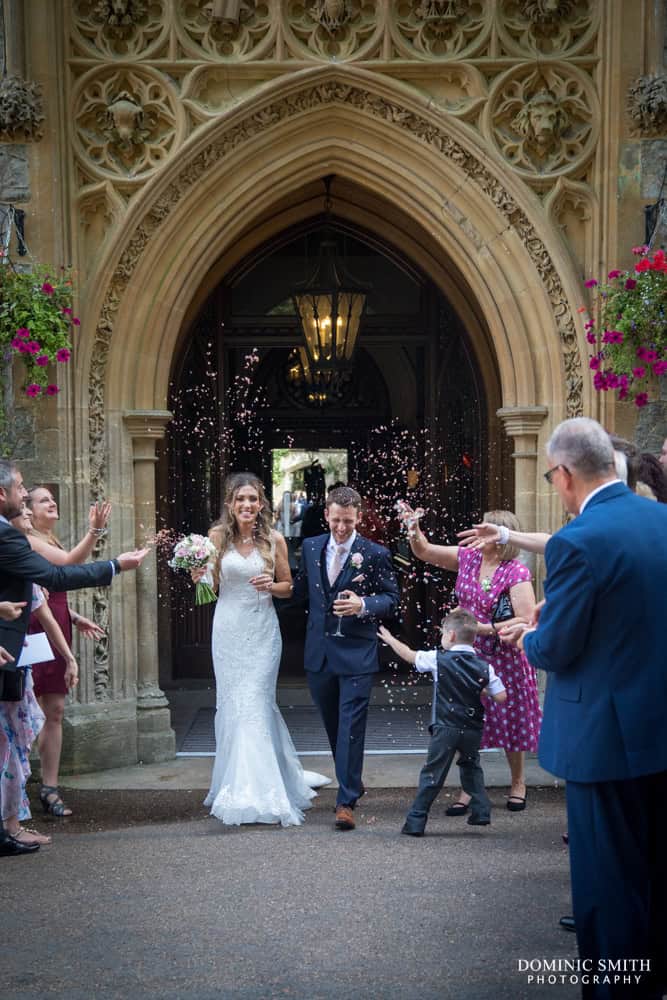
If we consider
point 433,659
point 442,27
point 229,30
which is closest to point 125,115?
point 229,30

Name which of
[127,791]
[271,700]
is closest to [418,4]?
[271,700]

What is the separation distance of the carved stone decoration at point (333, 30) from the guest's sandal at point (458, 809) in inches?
181

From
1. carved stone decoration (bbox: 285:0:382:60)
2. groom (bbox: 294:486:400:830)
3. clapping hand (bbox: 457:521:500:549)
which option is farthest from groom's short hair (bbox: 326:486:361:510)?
carved stone decoration (bbox: 285:0:382:60)

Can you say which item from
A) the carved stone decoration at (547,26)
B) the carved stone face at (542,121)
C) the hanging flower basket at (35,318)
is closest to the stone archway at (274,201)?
the carved stone face at (542,121)

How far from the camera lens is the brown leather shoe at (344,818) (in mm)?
5891

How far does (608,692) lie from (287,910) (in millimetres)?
1854

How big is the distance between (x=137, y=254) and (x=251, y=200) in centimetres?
83

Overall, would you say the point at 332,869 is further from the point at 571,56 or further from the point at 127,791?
the point at 571,56

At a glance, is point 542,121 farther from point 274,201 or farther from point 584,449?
point 584,449

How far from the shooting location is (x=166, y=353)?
771cm

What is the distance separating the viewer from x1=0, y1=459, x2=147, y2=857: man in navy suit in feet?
17.1

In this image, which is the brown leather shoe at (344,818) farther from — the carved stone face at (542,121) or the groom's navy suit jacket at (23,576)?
the carved stone face at (542,121)

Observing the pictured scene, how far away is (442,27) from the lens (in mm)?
7508

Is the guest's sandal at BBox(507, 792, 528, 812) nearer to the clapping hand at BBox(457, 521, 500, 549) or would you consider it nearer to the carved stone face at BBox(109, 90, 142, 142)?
the clapping hand at BBox(457, 521, 500, 549)
